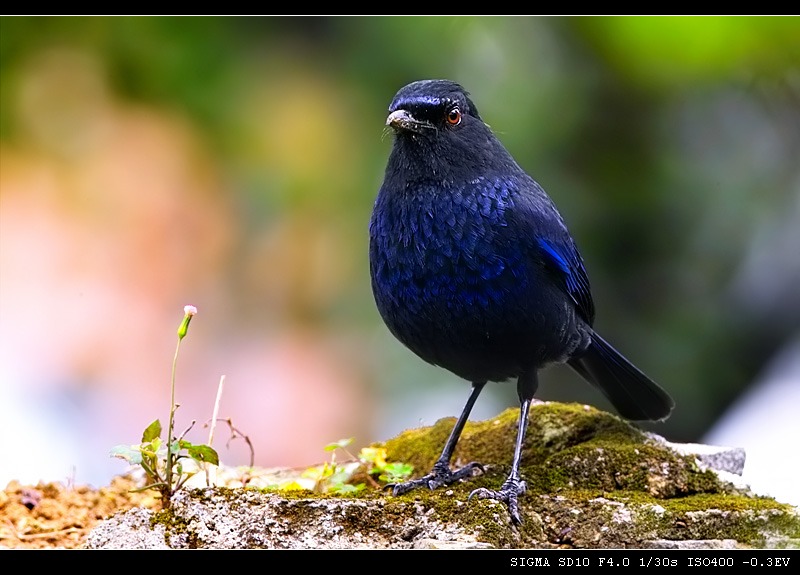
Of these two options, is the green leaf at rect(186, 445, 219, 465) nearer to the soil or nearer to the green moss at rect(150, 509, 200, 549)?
the green moss at rect(150, 509, 200, 549)

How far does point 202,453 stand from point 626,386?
8.56 ft

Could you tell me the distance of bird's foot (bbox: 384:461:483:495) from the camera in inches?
187

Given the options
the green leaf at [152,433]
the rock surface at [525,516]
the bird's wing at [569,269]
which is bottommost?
the rock surface at [525,516]

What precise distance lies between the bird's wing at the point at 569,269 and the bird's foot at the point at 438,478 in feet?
3.18

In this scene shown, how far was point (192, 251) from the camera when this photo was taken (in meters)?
7.57

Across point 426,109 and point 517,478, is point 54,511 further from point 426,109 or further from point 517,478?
point 426,109

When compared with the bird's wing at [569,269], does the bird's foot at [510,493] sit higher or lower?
lower

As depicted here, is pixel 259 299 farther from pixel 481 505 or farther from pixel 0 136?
pixel 481 505

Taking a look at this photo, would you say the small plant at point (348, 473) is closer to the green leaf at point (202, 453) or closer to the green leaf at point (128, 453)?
the green leaf at point (202, 453)

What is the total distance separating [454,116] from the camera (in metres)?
4.82

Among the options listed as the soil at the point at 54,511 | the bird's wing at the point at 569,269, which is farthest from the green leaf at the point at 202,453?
the bird's wing at the point at 569,269

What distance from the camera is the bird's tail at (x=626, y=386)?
547 centimetres

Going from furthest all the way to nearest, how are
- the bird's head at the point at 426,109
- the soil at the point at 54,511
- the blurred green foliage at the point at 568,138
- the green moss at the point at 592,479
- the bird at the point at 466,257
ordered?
the blurred green foliage at the point at 568,138, the bird's head at the point at 426,109, the bird at the point at 466,257, the soil at the point at 54,511, the green moss at the point at 592,479

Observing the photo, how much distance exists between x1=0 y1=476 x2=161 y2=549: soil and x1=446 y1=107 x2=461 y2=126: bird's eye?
7.24 feet
